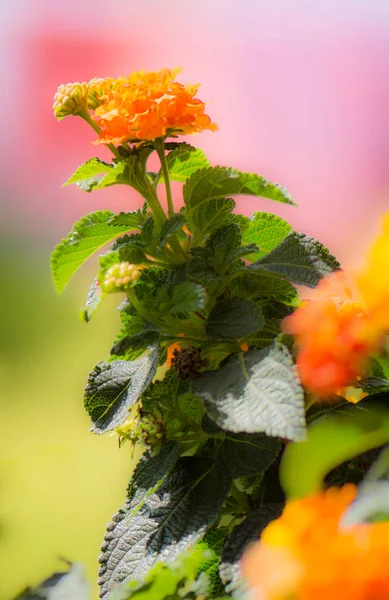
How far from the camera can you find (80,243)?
50 centimetres

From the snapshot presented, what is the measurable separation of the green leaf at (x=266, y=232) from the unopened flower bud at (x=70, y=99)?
161 mm

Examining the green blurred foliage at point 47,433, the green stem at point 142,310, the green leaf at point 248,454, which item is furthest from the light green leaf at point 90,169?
the green blurred foliage at point 47,433

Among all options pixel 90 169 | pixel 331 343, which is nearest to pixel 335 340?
pixel 331 343

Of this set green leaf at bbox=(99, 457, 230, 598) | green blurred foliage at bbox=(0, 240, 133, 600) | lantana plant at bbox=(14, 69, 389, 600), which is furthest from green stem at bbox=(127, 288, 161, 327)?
green blurred foliage at bbox=(0, 240, 133, 600)

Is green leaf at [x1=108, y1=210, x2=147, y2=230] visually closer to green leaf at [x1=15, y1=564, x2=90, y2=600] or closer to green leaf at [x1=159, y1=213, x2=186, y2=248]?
green leaf at [x1=159, y1=213, x2=186, y2=248]

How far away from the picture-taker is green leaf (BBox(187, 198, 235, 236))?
0.48 meters

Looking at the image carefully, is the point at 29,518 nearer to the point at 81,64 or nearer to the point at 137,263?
the point at 137,263

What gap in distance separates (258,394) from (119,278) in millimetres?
113

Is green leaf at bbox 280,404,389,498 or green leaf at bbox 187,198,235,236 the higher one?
green leaf at bbox 187,198,235,236

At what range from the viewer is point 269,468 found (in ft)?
1.54

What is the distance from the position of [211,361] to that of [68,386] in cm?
75

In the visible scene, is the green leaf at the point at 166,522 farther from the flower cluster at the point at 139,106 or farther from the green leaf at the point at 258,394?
the flower cluster at the point at 139,106

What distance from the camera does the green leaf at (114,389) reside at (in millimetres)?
460

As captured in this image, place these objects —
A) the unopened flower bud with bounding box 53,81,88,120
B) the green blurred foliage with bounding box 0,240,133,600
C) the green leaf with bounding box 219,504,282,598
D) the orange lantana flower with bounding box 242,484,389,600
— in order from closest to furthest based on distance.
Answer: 1. the orange lantana flower with bounding box 242,484,389,600
2. the green leaf with bounding box 219,504,282,598
3. the unopened flower bud with bounding box 53,81,88,120
4. the green blurred foliage with bounding box 0,240,133,600
